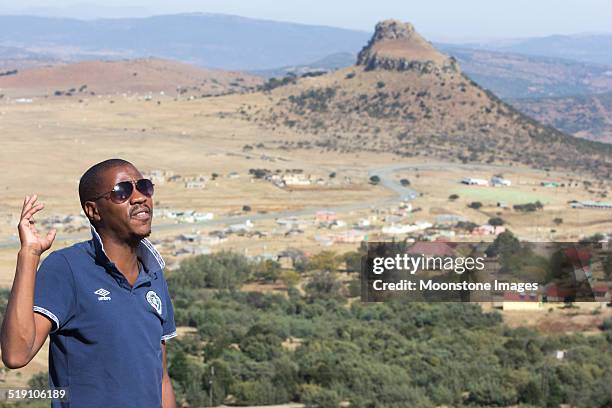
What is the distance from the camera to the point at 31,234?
3.04 meters

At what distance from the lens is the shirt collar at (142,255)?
3.26 metres

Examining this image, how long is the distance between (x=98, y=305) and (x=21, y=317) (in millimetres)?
295

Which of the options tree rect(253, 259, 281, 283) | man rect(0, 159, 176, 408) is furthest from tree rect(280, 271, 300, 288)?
man rect(0, 159, 176, 408)

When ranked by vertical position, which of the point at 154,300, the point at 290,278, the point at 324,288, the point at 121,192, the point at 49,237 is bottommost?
the point at 290,278

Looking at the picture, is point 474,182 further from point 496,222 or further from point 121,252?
point 121,252

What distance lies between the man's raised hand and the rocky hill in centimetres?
8749

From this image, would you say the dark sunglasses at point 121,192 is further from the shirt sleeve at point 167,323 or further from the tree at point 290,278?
the tree at point 290,278

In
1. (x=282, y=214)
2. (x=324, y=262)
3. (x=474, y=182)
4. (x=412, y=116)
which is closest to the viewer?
(x=324, y=262)

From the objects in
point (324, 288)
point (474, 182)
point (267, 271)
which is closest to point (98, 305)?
point (324, 288)

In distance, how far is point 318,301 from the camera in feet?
100

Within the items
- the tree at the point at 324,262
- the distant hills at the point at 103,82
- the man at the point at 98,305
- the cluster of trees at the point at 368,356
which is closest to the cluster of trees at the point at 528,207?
the tree at the point at 324,262

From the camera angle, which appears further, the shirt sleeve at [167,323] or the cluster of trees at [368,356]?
the cluster of trees at [368,356]

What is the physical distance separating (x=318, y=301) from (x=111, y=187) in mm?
27548

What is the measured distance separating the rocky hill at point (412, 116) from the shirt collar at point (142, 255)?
8699 cm
